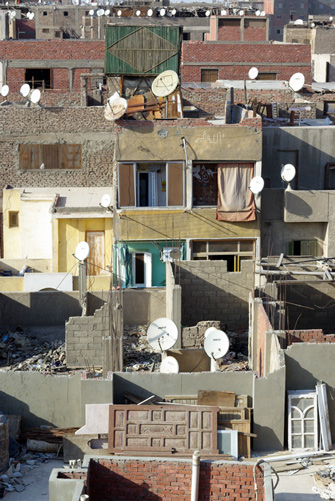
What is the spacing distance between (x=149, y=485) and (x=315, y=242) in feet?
50.6

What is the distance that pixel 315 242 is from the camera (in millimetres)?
33375

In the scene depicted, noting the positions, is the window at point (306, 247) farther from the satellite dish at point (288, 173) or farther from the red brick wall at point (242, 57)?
the red brick wall at point (242, 57)

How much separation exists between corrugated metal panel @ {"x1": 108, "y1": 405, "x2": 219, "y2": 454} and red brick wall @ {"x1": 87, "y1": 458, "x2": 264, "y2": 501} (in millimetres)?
1760

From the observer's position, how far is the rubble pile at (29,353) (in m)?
27.5

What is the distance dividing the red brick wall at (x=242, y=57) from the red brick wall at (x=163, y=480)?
40.3 m

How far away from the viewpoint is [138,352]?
1091 inches

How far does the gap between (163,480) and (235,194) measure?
14.4m

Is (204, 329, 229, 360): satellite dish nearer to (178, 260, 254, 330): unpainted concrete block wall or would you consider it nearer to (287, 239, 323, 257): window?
(178, 260, 254, 330): unpainted concrete block wall

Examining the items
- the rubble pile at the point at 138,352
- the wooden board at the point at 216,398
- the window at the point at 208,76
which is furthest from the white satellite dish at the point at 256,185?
the window at the point at 208,76

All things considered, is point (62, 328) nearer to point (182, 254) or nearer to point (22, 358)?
point (22, 358)

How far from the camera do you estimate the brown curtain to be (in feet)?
106

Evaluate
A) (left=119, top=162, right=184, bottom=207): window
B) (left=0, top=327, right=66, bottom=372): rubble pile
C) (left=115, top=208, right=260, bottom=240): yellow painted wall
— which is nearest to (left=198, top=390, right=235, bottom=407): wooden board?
(left=0, top=327, right=66, bottom=372): rubble pile

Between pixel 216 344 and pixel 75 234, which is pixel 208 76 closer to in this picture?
pixel 75 234

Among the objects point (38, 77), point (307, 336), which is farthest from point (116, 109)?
point (38, 77)
